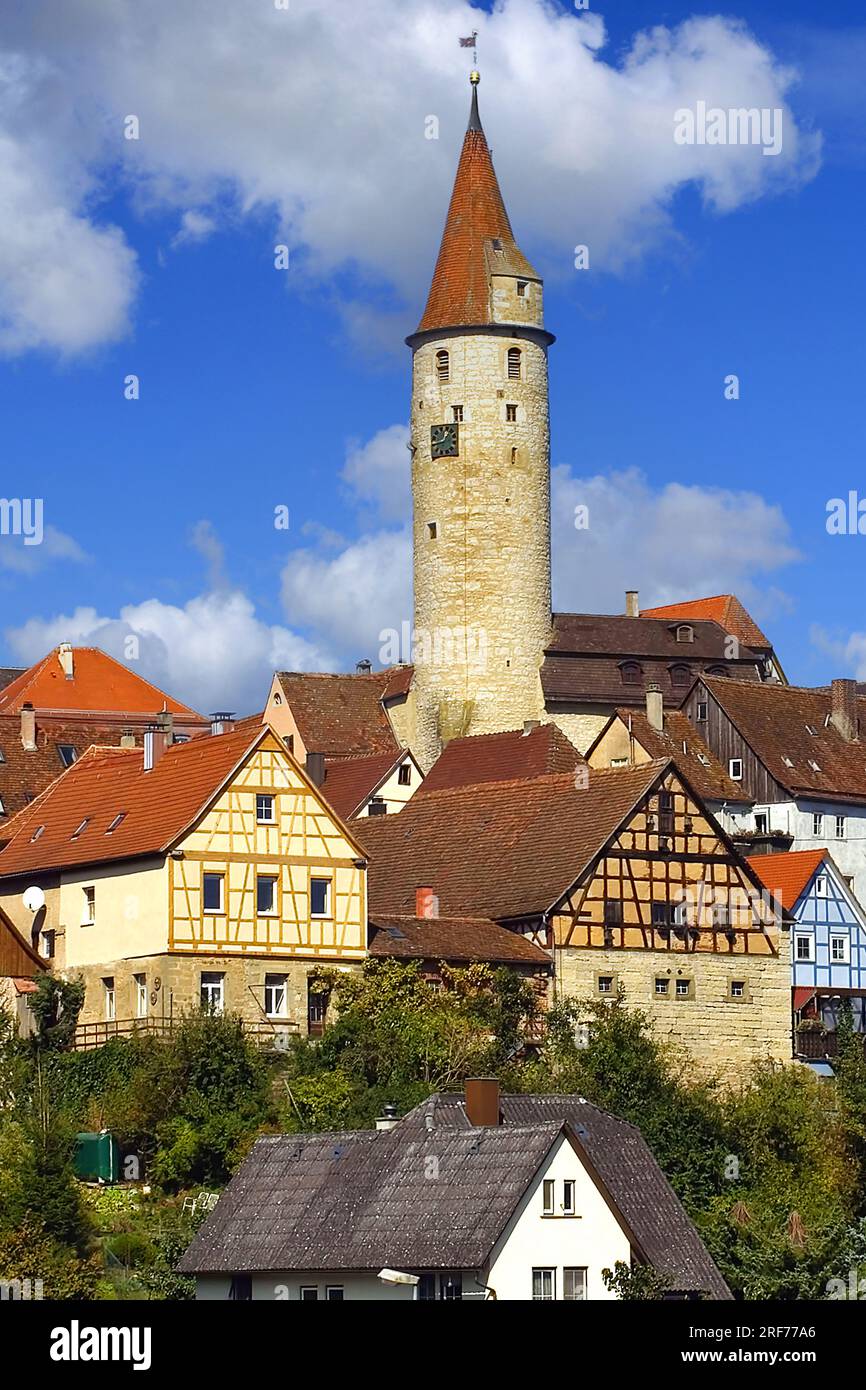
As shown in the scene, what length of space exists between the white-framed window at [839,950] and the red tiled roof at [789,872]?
4.75ft

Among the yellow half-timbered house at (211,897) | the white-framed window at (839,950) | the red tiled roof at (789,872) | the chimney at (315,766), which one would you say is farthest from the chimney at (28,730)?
the white-framed window at (839,950)

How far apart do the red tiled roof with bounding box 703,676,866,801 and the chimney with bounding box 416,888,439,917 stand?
1923 centimetres

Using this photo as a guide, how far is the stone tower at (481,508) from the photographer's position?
81.1 metres

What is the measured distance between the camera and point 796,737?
3012 inches

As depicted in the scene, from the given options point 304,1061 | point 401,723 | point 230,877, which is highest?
point 401,723

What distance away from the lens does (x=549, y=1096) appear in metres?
43.3

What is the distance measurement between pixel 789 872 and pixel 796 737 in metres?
13.8

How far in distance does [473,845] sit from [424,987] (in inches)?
343

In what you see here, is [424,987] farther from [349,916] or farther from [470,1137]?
[470,1137]

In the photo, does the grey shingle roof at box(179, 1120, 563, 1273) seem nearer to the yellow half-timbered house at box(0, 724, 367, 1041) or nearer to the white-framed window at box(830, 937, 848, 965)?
the yellow half-timbered house at box(0, 724, 367, 1041)

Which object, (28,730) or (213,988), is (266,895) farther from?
(28,730)

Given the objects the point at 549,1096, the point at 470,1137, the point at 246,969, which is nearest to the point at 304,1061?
the point at 246,969

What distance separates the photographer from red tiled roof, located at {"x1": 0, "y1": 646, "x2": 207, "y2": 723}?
96.9 meters

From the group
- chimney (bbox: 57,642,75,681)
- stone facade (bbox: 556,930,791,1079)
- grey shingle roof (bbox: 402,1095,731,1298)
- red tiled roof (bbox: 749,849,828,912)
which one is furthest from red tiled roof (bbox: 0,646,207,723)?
grey shingle roof (bbox: 402,1095,731,1298)
